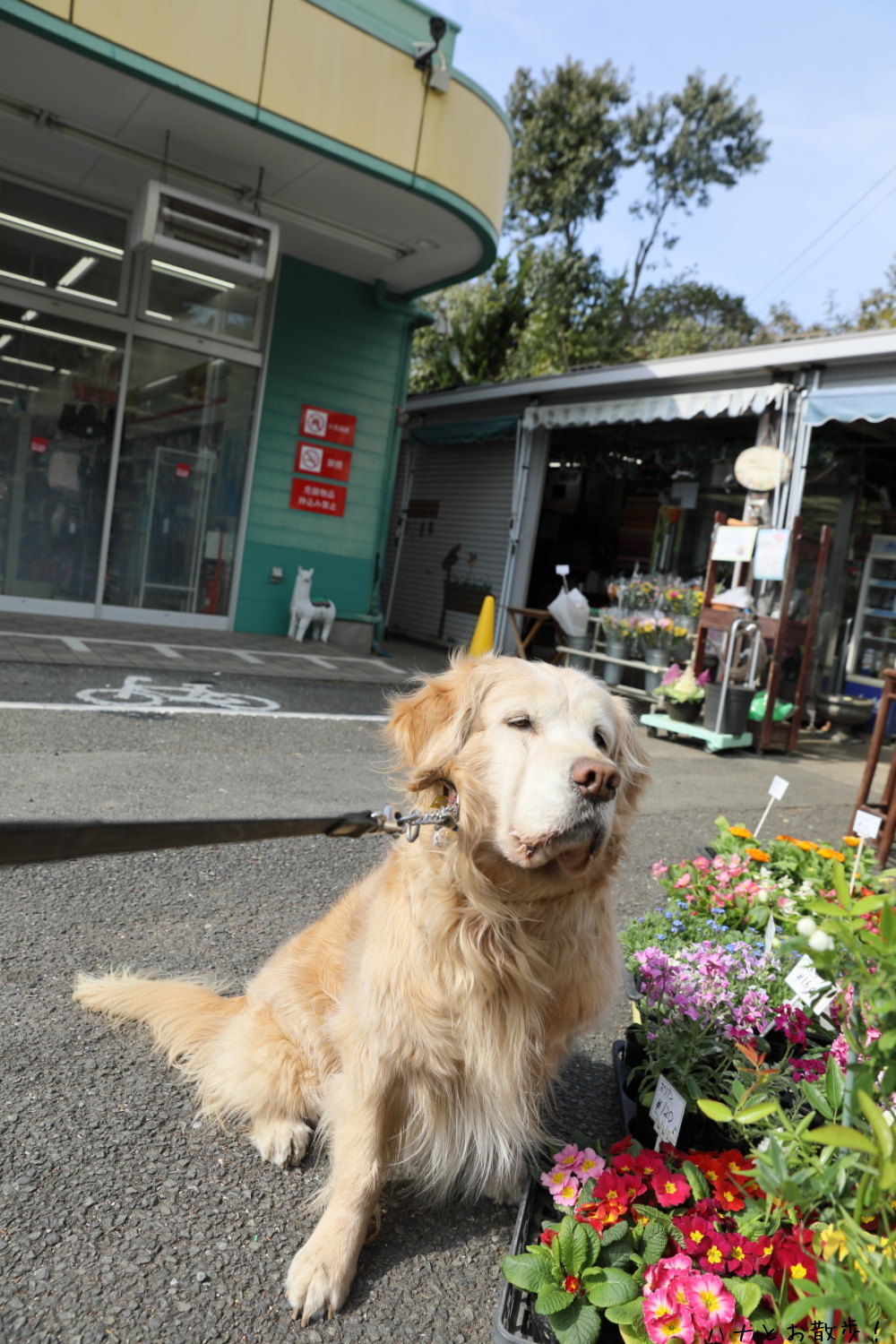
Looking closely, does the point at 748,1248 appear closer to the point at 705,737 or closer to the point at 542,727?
the point at 542,727

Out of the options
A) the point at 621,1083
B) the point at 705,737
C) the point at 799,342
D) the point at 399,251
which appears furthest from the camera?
the point at 399,251

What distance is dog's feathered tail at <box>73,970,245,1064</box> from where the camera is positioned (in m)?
2.45

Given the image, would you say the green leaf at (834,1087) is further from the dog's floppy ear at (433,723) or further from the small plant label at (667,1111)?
the dog's floppy ear at (433,723)

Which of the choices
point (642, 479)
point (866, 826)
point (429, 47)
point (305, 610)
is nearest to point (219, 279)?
point (429, 47)

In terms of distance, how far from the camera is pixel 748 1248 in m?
1.64

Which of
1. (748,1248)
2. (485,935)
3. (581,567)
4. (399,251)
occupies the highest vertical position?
(399,251)

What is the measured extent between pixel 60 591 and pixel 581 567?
885cm

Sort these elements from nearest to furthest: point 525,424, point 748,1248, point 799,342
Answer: point 748,1248 → point 799,342 → point 525,424

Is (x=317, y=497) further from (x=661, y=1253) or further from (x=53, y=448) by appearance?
(x=661, y=1253)

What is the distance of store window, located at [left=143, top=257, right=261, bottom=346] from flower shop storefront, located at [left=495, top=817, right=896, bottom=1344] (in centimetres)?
941

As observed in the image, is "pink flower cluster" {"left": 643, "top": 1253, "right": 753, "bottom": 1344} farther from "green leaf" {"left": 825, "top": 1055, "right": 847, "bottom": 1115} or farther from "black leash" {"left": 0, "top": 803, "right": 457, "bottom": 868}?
"black leash" {"left": 0, "top": 803, "right": 457, "bottom": 868}

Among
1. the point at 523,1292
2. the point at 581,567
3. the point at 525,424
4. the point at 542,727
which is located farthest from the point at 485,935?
the point at 581,567

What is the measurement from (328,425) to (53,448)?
3.29 meters

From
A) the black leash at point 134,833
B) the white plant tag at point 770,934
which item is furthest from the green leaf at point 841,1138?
the white plant tag at point 770,934
